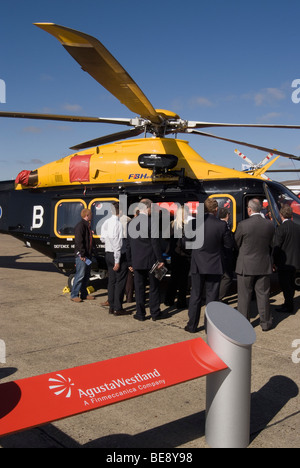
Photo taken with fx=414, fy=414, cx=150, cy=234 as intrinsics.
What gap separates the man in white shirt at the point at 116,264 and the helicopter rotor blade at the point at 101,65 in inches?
73.9

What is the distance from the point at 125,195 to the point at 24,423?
237 inches

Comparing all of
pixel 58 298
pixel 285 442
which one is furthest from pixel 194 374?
pixel 58 298

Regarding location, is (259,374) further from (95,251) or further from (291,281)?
(95,251)

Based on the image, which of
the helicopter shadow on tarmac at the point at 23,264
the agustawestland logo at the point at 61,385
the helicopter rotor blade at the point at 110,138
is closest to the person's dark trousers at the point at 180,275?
the helicopter rotor blade at the point at 110,138

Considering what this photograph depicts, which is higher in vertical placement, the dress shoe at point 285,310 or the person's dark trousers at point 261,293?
the person's dark trousers at point 261,293

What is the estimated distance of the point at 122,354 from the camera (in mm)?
4586

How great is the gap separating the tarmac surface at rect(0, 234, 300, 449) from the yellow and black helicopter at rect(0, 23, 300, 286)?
1421 millimetres

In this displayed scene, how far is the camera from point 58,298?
7312 millimetres

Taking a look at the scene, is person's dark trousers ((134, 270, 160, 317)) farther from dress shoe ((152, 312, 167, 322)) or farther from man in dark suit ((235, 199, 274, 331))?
man in dark suit ((235, 199, 274, 331))

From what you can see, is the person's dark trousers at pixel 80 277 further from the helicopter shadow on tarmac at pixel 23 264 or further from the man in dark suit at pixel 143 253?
the helicopter shadow on tarmac at pixel 23 264

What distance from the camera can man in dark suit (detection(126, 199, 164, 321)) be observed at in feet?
19.2

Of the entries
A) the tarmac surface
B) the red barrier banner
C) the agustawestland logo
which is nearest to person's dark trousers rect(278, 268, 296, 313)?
the tarmac surface

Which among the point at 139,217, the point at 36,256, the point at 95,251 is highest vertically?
the point at 139,217

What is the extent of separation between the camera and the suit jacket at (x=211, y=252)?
530cm
